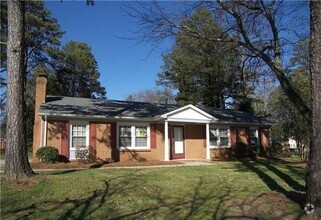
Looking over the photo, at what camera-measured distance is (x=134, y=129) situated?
21.8 meters

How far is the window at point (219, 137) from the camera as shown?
82.5 feet

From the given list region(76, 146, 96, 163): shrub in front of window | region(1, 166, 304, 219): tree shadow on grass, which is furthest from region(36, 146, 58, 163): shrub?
region(1, 166, 304, 219): tree shadow on grass

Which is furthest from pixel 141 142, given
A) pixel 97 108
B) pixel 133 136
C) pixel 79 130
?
pixel 79 130

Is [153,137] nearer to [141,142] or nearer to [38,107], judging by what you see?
[141,142]

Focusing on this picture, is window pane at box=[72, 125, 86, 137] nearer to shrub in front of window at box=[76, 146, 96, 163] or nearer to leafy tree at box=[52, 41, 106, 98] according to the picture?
shrub in front of window at box=[76, 146, 96, 163]

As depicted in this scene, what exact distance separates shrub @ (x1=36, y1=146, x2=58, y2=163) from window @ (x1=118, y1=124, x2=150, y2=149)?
423 centimetres

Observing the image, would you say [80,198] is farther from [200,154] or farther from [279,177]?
[200,154]

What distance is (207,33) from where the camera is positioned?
13195 mm

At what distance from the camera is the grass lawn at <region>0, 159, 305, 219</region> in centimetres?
764

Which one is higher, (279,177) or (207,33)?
(207,33)

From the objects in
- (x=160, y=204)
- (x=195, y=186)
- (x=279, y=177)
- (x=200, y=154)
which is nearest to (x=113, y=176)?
(x=195, y=186)

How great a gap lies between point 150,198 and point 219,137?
55.7 ft

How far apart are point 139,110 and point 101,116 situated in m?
3.63

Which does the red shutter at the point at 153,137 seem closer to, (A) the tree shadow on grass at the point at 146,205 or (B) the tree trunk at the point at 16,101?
(B) the tree trunk at the point at 16,101
